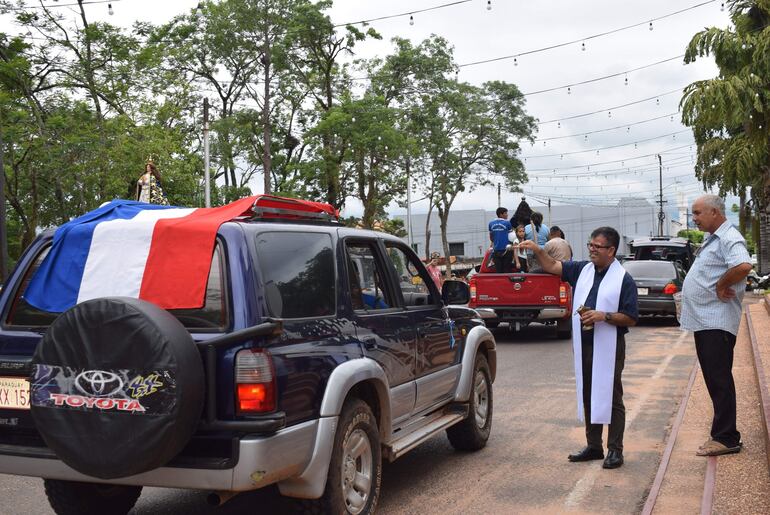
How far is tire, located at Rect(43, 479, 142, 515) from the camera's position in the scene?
5.12 meters

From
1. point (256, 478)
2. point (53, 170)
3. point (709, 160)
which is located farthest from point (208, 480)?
point (709, 160)

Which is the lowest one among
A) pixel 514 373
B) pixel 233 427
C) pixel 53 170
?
pixel 514 373

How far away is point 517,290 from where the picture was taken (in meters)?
15.3

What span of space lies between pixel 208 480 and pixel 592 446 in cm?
366

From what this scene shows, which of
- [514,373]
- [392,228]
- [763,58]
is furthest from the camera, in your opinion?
[392,228]

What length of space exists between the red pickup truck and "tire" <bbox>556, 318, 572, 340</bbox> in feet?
0.29

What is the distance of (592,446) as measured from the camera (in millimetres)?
6594

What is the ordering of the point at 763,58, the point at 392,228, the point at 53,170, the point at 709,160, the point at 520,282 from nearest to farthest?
1. the point at 520,282
2. the point at 763,58
3. the point at 53,170
4. the point at 709,160
5. the point at 392,228

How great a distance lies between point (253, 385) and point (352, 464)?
104 cm

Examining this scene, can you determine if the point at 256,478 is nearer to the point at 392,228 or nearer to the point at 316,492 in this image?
the point at 316,492

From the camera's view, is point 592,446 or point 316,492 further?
point 592,446

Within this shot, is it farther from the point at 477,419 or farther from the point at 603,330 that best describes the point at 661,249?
the point at 603,330

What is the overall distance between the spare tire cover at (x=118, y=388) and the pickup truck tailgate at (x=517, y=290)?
1177cm

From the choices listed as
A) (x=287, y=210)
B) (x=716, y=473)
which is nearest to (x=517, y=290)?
(x=716, y=473)
